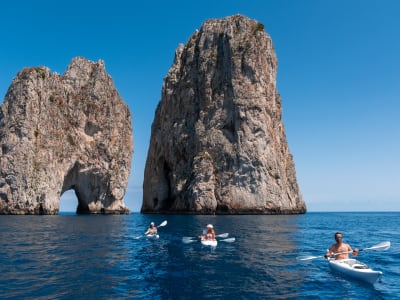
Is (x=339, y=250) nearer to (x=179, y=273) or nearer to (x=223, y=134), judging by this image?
(x=179, y=273)

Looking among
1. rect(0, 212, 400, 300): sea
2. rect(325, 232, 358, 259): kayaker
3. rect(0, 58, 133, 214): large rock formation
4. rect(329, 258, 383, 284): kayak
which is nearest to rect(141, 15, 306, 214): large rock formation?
rect(0, 58, 133, 214): large rock formation

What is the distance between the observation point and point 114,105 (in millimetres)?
100188

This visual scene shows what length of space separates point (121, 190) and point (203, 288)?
3321 inches

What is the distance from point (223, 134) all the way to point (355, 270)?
79.9m

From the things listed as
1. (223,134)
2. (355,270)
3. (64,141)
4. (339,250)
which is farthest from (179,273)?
(223,134)

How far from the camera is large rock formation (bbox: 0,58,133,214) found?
74875 mm

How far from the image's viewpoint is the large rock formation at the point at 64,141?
74875 mm

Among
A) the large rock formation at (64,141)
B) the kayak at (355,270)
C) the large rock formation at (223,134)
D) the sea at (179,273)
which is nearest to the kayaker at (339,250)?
the kayak at (355,270)

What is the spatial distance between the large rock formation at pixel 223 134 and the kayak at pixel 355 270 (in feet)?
229

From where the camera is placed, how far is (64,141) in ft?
281

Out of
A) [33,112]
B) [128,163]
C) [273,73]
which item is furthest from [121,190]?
[273,73]

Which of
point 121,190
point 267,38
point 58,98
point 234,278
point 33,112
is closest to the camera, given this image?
point 234,278

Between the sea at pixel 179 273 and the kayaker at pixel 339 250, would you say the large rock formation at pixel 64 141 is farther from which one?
the kayaker at pixel 339 250

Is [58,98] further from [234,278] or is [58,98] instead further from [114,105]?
[234,278]
